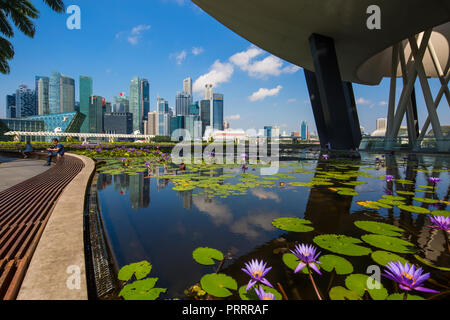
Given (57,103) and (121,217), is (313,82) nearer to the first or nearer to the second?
(121,217)

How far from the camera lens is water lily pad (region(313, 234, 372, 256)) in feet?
4.73

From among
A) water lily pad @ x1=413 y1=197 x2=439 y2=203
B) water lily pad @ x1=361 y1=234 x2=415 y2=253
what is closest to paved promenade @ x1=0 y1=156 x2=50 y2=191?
water lily pad @ x1=361 y1=234 x2=415 y2=253

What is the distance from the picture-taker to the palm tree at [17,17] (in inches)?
374

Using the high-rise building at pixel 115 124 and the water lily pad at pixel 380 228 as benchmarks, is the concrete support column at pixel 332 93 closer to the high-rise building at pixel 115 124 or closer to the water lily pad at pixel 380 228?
the water lily pad at pixel 380 228

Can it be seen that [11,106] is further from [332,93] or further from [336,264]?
[336,264]

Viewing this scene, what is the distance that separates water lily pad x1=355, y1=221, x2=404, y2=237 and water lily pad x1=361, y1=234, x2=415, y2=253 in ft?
0.35

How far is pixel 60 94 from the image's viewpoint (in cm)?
15912

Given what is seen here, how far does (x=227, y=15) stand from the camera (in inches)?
440

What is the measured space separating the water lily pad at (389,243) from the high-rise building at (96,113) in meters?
181

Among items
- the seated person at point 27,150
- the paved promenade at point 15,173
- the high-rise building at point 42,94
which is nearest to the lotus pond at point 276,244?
the paved promenade at point 15,173

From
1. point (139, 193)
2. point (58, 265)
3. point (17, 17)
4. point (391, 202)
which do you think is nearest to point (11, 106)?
point (17, 17)

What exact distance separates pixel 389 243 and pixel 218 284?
1437mm

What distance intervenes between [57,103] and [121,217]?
210221mm
